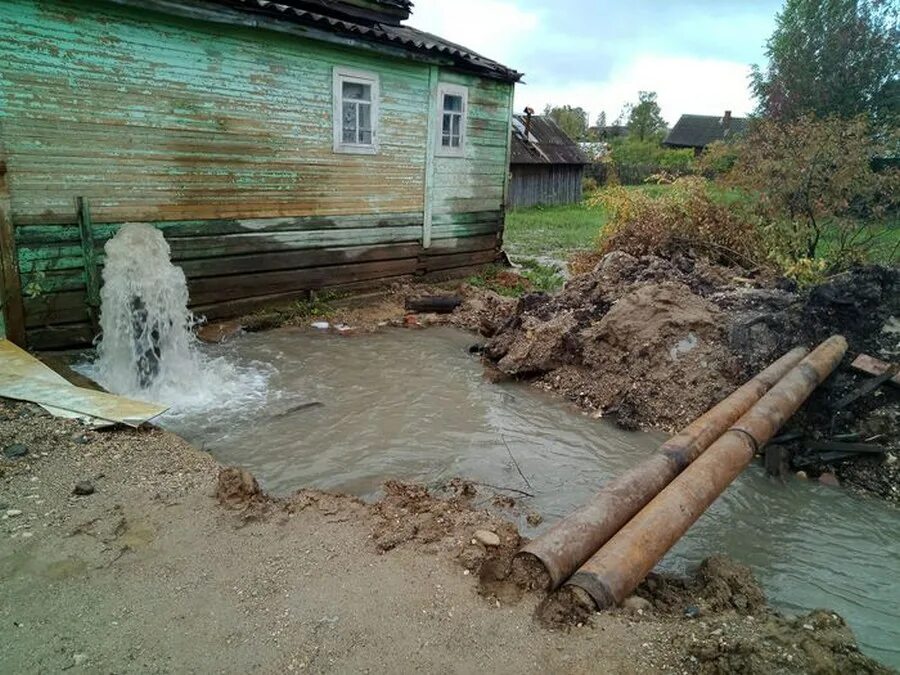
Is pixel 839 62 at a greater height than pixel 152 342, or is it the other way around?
pixel 839 62

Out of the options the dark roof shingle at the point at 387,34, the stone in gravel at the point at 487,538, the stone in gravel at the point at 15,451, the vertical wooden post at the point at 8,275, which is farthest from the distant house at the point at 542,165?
the stone in gravel at the point at 487,538

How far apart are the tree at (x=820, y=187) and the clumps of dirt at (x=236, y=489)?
930 cm

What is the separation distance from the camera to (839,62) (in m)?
23.7

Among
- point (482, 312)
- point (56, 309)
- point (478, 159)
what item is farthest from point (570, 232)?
point (56, 309)

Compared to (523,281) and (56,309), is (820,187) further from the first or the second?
(56,309)

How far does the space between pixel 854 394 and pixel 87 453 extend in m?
6.97

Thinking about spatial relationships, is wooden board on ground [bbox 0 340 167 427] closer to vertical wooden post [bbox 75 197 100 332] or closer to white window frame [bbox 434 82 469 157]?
vertical wooden post [bbox 75 197 100 332]

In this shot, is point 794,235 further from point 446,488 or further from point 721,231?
point 446,488

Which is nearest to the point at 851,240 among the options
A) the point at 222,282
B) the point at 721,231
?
the point at 721,231

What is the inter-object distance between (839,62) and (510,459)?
87.9 feet

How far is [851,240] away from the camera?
31.9 ft

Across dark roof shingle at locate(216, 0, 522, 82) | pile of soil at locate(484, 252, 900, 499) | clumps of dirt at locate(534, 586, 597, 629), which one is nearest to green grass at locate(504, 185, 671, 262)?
dark roof shingle at locate(216, 0, 522, 82)

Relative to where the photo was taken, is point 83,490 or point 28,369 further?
point 28,369

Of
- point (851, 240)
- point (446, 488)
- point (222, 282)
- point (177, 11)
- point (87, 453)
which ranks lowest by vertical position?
point (446, 488)
